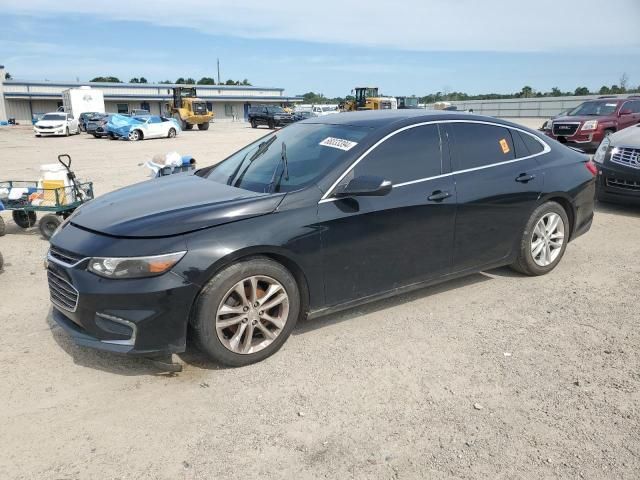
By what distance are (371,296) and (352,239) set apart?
0.53 meters

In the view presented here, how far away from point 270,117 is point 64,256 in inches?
1529

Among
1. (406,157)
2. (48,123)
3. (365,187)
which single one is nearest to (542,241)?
(406,157)

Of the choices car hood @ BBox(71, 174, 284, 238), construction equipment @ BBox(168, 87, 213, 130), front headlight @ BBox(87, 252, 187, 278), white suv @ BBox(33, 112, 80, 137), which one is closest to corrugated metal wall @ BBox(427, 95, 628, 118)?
construction equipment @ BBox(168, 87, 213, 130)

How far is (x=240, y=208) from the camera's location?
140 inches

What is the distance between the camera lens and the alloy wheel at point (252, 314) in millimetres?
3471

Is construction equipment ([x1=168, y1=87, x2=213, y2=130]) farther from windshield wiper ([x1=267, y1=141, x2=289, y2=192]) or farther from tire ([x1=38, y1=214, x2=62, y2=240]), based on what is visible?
windshield wiper ([x1=267, y1=141, x2=289, y2=192])

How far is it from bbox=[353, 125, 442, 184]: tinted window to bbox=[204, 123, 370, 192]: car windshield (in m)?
0.20

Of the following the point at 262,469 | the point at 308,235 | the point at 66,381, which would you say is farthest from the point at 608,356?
the point at 66,381

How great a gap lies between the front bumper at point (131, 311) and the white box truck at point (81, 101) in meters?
45.0

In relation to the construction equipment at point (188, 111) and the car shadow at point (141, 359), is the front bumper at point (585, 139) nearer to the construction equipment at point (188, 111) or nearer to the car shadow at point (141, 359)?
the car shadow at point (141, 359)

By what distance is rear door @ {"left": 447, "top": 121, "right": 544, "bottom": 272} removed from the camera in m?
4.52

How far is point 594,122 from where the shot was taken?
15070 mm

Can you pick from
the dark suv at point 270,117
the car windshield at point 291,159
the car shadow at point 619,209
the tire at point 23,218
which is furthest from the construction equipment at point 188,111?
the car windshield at point 291,159

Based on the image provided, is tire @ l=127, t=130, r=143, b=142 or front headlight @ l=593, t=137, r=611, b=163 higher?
tire @ l=127, t=130, r=143, b=142
